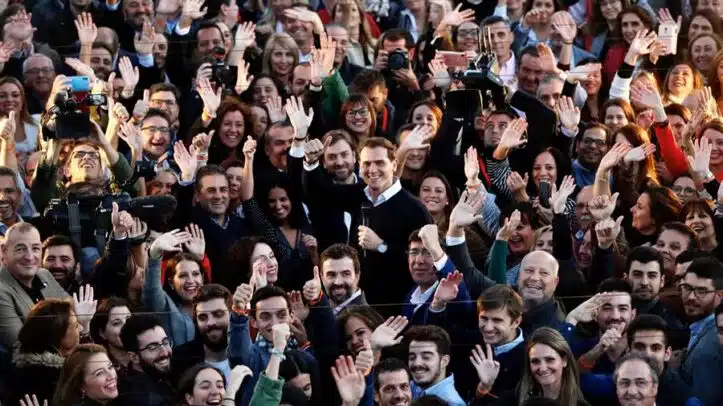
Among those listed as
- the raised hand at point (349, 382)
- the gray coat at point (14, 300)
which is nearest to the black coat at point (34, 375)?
the gray coat at point (14, 300)

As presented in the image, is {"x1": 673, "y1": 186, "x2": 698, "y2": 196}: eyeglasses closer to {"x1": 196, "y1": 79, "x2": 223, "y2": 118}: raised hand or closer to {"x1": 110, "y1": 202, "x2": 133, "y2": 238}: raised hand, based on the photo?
{"x1": 196, "y1": 79, "x2": 223, "y2": 118}: raised hand

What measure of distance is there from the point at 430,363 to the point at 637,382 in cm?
96

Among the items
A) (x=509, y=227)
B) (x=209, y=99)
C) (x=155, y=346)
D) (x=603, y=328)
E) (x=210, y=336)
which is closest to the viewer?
(x=155, y=346)

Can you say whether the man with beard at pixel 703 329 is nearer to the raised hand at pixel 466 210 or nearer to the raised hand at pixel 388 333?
the raised hand at pixel 466 210

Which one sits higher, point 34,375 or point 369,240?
point 369,240

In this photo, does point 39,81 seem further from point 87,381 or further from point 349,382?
point 349,382

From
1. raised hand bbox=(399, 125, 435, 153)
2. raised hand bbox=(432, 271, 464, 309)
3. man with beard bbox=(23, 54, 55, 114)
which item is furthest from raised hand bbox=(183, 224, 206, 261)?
man with beard bbox=(23, 54, 55, 114)

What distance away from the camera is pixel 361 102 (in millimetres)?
15492

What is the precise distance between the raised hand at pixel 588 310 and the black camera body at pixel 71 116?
2841 mm

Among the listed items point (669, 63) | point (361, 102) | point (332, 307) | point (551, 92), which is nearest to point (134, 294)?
point (332, 307)

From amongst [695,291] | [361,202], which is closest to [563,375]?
[695,291]

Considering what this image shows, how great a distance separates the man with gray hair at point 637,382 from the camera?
41.3ft

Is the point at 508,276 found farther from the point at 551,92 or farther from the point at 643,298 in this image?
the point at 551,92

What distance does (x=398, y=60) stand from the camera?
16.1 metres
